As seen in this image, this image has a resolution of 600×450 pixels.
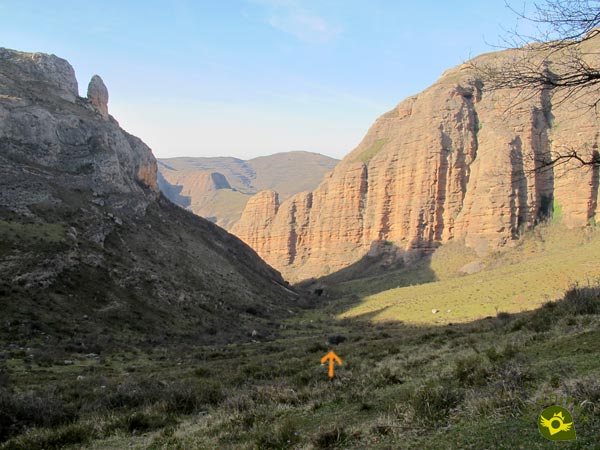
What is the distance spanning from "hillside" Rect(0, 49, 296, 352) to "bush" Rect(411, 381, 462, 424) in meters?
20.3

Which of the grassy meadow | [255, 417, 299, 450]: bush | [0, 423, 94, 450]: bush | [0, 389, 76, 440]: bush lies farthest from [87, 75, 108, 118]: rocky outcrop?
[255, 417, 299, 450]: bush

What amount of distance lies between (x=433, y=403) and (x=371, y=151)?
109704 millimetres

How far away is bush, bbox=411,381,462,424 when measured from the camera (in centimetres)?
682

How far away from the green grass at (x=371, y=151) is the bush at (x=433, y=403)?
105198 mm

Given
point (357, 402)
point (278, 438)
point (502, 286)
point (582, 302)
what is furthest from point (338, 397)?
point (502, 286)

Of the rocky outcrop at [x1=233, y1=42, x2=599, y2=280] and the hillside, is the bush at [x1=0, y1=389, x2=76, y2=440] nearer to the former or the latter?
the hillside

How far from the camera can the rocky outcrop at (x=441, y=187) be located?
70.8m

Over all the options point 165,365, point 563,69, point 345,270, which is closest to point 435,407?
point 563,69

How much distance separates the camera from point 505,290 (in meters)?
45.3

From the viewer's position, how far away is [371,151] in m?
114

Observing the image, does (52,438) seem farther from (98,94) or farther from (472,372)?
(98,94)

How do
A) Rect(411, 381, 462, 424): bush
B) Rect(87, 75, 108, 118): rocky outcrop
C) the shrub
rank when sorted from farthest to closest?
1. Rect(87, 75, 108, 118): rocky outcrop
2. Rect(411, 381, 462, 424): bush
3. the shrub

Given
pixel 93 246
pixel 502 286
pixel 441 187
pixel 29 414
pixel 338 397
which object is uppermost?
pixel 441 187

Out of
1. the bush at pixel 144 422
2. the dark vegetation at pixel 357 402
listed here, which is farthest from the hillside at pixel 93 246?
the bush at pixel 144 422
